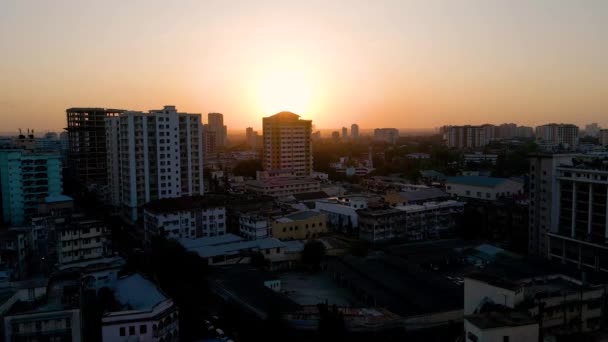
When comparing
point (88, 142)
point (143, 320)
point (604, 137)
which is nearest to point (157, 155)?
point (88, 142)

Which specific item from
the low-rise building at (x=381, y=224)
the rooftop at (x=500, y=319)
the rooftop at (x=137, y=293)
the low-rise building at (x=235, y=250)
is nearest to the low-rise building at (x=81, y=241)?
the rooftop at (x=137, y=293)

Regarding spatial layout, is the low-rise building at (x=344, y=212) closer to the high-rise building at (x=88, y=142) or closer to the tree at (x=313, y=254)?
the tree at (x=313, y=254)

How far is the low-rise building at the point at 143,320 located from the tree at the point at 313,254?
5125 millimetres

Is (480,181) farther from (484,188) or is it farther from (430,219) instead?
(430,219)

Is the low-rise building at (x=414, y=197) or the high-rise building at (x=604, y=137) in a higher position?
the high-rise building at (x=604, y=137)

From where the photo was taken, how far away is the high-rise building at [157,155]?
1802cm

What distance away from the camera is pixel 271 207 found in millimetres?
17438

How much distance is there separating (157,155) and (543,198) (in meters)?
12.2

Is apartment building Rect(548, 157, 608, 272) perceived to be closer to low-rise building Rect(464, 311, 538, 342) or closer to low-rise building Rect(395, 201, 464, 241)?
low-rise building Rect(395, 201, 464, 241)

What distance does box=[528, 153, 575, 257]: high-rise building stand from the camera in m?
12.8

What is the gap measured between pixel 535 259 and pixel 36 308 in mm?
9961

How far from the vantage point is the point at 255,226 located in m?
14.6

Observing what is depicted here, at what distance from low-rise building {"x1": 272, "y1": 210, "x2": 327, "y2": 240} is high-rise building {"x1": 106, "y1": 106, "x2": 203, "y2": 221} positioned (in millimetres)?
4979

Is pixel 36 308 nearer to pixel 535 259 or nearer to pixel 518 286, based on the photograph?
pixel 518 286
